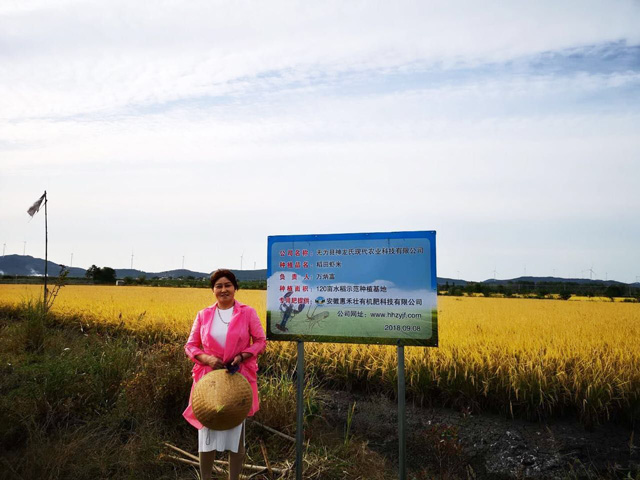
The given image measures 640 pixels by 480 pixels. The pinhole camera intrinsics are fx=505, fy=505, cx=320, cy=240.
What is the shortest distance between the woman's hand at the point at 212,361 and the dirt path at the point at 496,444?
2325mm

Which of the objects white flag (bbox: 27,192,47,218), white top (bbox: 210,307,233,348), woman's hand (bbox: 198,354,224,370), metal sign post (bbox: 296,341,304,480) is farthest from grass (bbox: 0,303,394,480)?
white flag (bbox: 27,192,47,218)

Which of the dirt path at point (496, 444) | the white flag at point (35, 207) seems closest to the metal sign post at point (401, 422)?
the dirt path at point (496, 444)

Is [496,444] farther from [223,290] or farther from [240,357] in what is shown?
[223,290]

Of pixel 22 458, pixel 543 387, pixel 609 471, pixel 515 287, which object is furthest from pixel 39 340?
pixel 515 287

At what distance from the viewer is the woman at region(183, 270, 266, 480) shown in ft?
13.7

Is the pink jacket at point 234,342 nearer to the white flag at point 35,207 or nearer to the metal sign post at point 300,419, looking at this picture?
the metal sign post at point 300,419

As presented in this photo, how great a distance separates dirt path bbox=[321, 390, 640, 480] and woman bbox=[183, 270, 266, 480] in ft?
6.65

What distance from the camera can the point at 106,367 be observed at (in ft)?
21.8

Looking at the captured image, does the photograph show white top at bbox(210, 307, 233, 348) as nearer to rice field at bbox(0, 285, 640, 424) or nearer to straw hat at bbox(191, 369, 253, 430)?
straw hat at bbox(191, 369, 253, 430)

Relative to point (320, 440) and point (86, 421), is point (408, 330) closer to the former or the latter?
point (320, 440)

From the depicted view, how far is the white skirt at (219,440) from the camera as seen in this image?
4.15 metres

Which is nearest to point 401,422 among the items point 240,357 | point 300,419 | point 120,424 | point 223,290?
point 300,419

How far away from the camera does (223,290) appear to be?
432 centimetres

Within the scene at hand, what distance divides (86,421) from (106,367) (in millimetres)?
996
